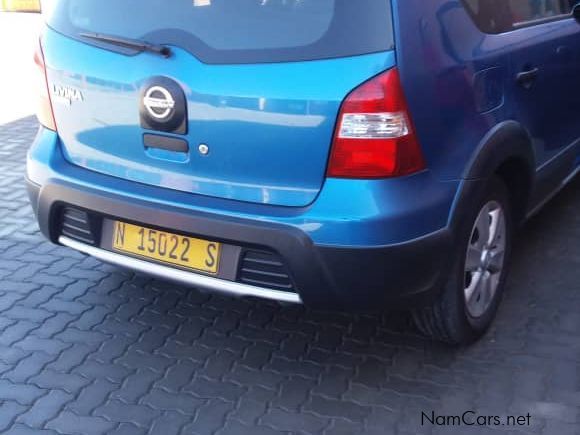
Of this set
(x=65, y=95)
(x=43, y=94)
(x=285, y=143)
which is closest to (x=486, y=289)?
(x=285, y=143)

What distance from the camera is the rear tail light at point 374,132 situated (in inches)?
98.0

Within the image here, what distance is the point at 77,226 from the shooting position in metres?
3.04

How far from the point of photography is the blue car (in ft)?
8.29

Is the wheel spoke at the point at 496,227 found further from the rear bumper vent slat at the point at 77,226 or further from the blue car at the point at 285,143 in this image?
the rear bumper vent slat at the point at 77,226

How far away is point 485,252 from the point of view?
10.6 ft

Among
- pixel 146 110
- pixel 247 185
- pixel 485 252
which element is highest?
pixel 146 110

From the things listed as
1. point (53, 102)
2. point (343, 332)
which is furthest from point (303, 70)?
point (343, 332)

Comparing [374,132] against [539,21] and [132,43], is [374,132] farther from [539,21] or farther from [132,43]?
[539,21]

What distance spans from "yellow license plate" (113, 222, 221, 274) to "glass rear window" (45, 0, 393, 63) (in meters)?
0.62

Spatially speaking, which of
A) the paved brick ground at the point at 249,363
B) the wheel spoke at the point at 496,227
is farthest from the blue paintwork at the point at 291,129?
the paved brick ground at the point at 249,363

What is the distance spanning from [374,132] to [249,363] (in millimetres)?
1147

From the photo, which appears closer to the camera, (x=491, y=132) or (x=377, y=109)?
(x=377, y=109)

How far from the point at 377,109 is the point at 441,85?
31 centimetres

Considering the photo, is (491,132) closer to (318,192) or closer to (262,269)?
(318,192)
